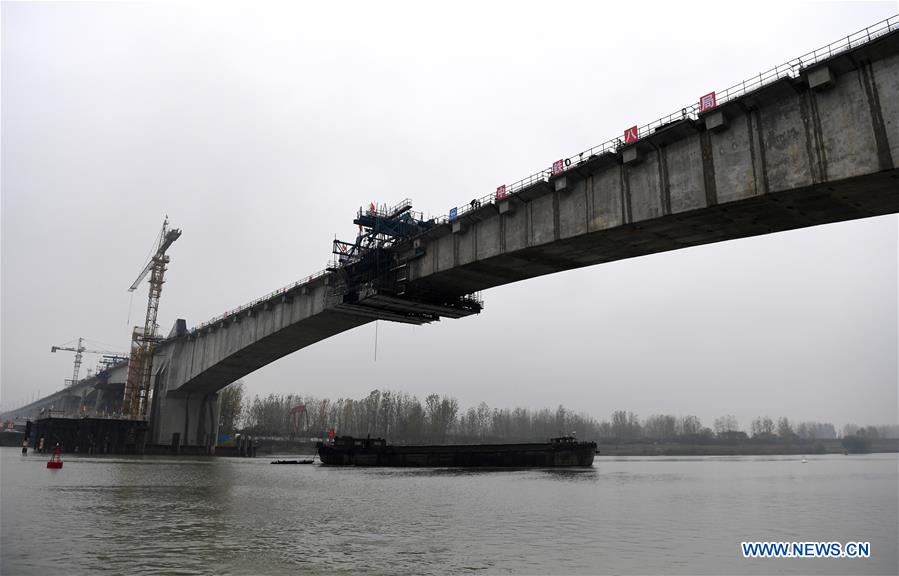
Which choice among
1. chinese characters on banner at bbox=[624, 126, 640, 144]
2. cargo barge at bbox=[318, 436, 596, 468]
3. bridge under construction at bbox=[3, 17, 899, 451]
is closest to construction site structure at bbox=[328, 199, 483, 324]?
bridge under construction at bbox=[3, 17, 899, 451]

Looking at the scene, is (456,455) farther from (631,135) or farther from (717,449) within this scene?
(717,449)

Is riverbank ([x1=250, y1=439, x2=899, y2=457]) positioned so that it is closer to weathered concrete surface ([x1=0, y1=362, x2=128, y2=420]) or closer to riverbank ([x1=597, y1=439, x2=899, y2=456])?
riverbank ([x1=597, y1=439, x2=899, y2=456])

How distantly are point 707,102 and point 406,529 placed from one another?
17.6 m

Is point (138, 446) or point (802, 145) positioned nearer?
point (802, 145)

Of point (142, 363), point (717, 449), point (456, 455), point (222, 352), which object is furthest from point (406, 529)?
point (717, 449)

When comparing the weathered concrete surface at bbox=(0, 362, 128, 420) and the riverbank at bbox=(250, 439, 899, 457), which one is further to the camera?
the riverbank at bbox=(250, 439, 899, 457)

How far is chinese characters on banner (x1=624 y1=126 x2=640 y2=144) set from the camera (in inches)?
917

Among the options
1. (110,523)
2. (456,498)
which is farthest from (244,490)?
(110,523)

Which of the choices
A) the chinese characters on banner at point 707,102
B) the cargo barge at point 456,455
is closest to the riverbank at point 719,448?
the cargo barge at point 456,455

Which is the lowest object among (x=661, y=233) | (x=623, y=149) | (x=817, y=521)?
(x=817, y=521)

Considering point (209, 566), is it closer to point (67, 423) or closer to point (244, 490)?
point (244, 490)

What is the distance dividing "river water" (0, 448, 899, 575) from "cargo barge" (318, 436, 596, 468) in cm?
3291

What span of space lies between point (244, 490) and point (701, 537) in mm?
20780

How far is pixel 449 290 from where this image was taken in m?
37.9
